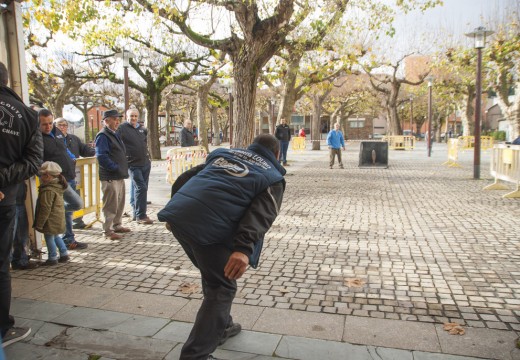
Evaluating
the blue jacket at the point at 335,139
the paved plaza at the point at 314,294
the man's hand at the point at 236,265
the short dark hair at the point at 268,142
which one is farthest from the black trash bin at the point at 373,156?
the man's hand at the point at 236,265

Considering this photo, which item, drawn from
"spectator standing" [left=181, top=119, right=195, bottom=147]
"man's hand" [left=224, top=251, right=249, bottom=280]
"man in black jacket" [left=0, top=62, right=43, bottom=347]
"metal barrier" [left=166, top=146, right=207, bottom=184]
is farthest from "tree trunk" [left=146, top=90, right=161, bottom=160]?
"man's hand" [left=224, top=251, right=249, bottom=280]

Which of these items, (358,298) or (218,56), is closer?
(358,298)

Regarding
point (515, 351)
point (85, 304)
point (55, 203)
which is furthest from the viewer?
point (55, 203)

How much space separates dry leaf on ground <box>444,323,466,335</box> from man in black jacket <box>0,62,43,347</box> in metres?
3.14

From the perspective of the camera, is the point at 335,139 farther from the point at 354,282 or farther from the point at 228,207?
the point at 228,207

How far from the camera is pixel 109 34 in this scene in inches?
551

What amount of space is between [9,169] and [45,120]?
216 cm

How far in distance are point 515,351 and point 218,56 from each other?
12539 mm

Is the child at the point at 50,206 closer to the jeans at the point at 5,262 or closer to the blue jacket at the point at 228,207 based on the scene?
the jeans at the point at 5,262

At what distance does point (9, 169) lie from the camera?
3.19 m

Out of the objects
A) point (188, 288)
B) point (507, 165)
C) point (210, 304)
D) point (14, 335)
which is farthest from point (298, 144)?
point (210, 304)

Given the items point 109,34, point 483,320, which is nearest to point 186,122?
point 109,34

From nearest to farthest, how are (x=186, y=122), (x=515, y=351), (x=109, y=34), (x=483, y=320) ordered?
1. (x=515, y=351)
2. (x=483, y=320)
3. (x=186, y=122)
4. (x=109, y=34)

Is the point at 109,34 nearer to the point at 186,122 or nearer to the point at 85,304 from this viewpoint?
the point at 186,122
